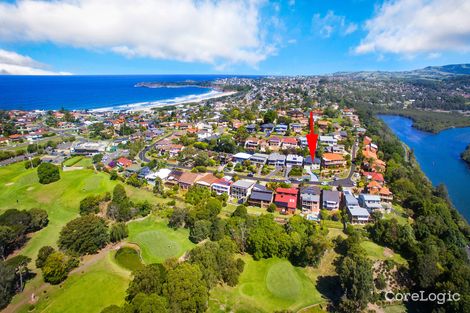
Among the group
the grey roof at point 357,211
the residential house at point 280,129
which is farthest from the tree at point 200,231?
the residential house at point 280,129

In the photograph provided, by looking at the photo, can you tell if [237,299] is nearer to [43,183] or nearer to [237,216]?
[237,216]

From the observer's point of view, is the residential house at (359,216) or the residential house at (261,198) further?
the residential house at (261,198)

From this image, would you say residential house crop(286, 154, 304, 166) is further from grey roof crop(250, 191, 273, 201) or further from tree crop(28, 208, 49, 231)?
tree crop(28, 208, 49, 231)

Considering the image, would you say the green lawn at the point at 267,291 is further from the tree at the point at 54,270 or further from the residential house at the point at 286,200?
the tree at the point at 54,270

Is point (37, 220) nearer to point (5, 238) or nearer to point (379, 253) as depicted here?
point (5, 238)

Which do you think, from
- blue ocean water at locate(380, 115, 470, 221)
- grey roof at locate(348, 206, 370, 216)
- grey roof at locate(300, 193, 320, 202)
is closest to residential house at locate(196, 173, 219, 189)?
grey roof at locate(300, 193, 320, 202)

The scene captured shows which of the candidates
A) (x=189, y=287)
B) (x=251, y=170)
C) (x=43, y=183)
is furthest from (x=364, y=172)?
(x=43, y=183)

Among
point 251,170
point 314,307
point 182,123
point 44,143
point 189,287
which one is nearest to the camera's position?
point 189,287
